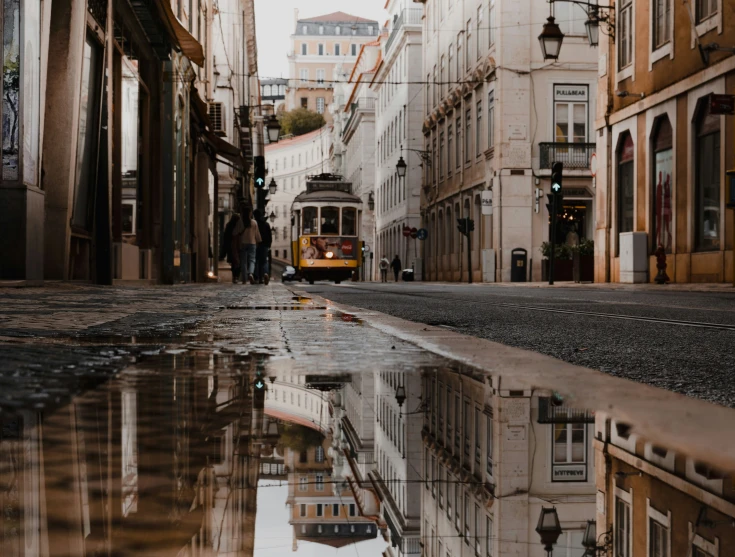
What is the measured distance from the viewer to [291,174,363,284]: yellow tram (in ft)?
116

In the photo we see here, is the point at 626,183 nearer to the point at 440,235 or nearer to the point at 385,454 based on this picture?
the point at 440,235

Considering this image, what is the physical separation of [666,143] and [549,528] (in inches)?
938

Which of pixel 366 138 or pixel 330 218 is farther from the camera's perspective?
pixel 366 138

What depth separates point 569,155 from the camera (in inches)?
1419

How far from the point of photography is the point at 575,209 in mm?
36938

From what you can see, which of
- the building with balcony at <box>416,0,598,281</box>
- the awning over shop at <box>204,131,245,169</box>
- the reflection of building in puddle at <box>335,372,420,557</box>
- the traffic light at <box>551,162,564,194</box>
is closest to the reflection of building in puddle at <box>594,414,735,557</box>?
the reflection of building in puddle at <box>335,372,420,557</box>

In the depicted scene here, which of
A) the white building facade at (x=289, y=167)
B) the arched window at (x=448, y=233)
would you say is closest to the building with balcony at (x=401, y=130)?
the arched window at (x=448, y=233)

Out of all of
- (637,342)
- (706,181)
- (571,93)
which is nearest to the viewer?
(637,342)

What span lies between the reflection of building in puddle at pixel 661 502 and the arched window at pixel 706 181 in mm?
20258

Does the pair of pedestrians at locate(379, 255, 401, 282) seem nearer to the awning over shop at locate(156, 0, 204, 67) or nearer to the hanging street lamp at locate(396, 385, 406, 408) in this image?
the awning over shop at locate(156, 0, 204, 67)

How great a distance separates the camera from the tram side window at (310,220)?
36.0 meters

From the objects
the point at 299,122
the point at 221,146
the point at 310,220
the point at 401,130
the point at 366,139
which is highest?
the point at 299,122

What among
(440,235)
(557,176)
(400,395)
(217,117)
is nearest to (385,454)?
(400,395)

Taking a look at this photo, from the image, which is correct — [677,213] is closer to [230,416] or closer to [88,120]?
[88,120]
